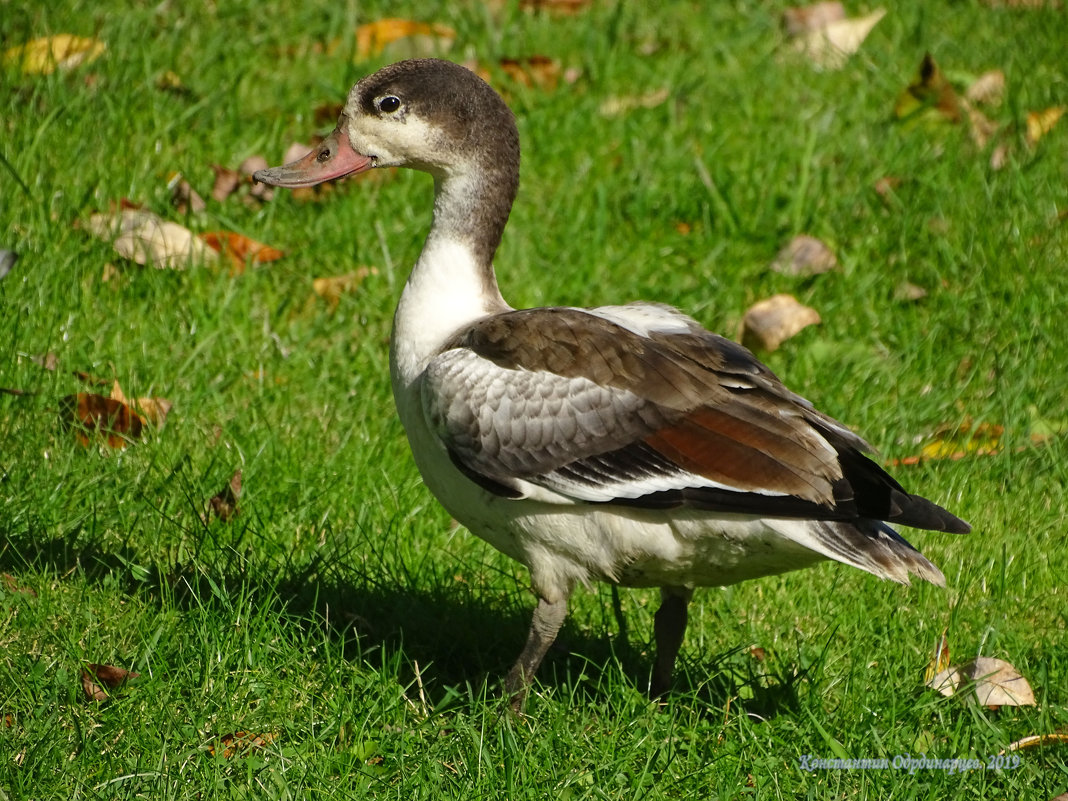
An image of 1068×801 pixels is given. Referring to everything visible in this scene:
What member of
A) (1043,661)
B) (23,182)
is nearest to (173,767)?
(1043,661)

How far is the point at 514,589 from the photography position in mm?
4449

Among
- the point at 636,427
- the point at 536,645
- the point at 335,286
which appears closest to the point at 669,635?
the point at 536,645

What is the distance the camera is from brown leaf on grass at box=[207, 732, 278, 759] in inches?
134

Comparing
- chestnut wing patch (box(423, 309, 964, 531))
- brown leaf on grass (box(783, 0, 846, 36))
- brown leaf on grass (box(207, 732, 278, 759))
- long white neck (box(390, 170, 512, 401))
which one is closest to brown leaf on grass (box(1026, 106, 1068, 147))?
brown leaf on grass (box(783, 0, 846, 36))

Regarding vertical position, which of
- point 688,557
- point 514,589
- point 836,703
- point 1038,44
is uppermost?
point 1038,44

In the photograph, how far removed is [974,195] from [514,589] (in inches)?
120

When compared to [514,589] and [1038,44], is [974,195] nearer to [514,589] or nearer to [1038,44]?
[1038,44]

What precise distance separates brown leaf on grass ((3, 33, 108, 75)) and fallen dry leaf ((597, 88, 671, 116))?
2.40 m

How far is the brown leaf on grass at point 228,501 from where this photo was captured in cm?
430

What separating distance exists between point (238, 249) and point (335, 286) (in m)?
0.43

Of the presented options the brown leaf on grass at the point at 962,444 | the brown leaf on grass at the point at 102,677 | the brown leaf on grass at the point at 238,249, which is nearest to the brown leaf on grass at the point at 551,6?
the brown leaf on grass at the point at 238,249

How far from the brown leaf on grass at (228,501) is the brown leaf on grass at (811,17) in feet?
14.7

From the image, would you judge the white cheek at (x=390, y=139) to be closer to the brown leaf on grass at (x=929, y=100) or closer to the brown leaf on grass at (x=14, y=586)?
the brown leaf on grass at (x=14, y=586)

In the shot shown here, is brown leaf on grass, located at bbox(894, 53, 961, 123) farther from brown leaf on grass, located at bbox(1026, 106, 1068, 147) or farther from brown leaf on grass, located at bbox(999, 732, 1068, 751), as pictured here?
brown leaf on grass, located at bbox(999, 732, 1068, 751)
